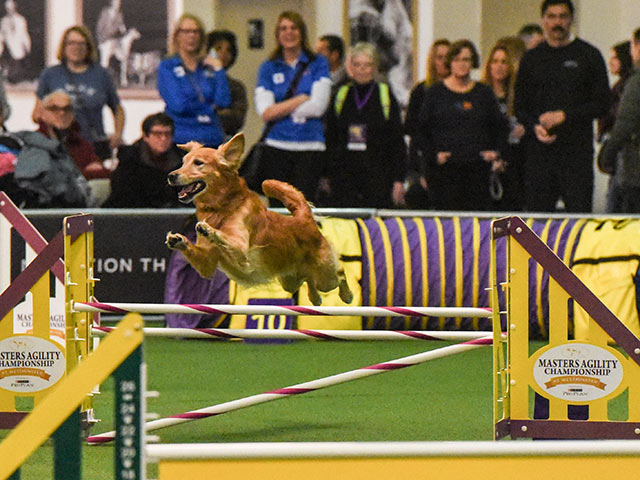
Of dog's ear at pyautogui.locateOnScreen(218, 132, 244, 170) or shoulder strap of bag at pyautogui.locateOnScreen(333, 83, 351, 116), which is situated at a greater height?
shoulder strap of bag at pyautogui.locateOnScreen(333, 83, 351, 116)

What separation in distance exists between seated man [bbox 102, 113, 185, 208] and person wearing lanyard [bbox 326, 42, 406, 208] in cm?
118

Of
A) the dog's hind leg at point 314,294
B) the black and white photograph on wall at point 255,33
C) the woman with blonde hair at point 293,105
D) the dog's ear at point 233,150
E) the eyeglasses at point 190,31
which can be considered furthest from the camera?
the black and white photograph on wall at point 255,33

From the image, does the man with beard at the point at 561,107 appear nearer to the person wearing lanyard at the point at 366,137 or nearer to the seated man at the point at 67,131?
the person wearing lanyard at the point at 366,137

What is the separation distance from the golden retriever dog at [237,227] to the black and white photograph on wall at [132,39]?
30.5ft

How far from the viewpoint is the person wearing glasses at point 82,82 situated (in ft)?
29.9

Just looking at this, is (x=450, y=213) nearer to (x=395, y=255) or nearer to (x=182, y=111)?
(x=395, y=255)

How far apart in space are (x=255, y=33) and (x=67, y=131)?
5.18 meters

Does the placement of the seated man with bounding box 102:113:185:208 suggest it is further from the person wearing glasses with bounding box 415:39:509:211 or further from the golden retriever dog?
the golden retriever dog

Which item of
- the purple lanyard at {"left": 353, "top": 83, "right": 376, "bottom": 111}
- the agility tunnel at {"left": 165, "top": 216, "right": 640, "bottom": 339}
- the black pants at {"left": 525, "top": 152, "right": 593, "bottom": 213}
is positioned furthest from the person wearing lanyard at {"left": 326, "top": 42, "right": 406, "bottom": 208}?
the black pants at {"left": 525, "top": 152, "right": 593, "bottom": 213}

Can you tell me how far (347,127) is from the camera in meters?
8.95

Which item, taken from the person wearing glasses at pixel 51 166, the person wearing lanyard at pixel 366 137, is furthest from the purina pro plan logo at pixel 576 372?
the person wearing glasses at pixel 51 166

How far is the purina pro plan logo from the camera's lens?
495cm

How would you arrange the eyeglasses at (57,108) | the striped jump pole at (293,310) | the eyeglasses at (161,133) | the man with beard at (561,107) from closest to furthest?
the striped jump pole at (293,310)
the eyeglasses at (161,133)
the man with beard at (561,107)
the eyeglasses at (57,108)

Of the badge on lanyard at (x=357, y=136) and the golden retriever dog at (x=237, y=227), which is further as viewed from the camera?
the badge on lanyard at (x=357, y=136)
